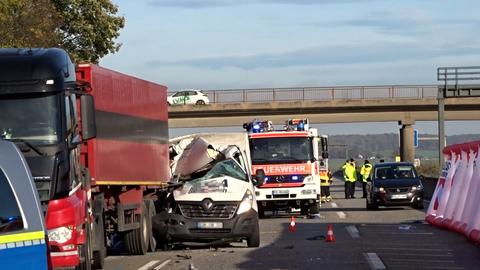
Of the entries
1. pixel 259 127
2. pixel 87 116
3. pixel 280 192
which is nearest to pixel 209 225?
pixel 87 116

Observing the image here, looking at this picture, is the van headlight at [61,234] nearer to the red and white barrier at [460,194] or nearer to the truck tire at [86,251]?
the truck tire at [86,251]

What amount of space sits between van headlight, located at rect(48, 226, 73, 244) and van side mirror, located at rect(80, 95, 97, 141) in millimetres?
1451

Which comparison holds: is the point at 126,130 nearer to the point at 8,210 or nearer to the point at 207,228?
Result: the point at 207,228

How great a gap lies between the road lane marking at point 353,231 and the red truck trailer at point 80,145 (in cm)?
512

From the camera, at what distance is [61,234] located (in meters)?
11.3

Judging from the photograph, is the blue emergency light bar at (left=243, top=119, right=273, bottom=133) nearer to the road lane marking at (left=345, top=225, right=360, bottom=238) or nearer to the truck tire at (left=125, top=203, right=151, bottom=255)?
the road lane marking at (left=345, top=225, right=360, bottom=238)

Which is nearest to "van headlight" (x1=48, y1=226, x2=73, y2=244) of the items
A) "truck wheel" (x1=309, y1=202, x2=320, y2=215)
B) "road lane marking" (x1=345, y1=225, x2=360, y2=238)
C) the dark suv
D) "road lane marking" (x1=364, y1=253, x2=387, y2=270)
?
"road lane marking" (x1=364, y1=253, x2=387, y2=270)

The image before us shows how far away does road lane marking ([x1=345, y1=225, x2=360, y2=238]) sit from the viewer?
21.0m

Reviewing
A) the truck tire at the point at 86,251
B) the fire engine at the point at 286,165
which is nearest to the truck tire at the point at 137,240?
the truck tire at the point at 86,251

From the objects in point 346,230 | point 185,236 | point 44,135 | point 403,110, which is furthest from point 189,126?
point 44,135

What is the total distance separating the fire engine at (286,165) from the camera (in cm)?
2855

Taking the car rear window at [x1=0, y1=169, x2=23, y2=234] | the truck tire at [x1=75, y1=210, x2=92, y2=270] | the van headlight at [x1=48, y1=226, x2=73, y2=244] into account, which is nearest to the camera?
the car rear window at [x1=0, y1=169, x2=23, y2=234]

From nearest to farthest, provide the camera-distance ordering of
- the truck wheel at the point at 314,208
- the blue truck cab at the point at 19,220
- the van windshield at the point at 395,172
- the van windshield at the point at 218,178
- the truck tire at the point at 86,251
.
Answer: the blue truck cab at the point at 19,220, the truck tire at the point at 86,251, the van windshield at the point at 218,178, the truck wheel at the point at 314,208, the van windshield at the point at 395,172

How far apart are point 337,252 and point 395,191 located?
1483 centimetres
